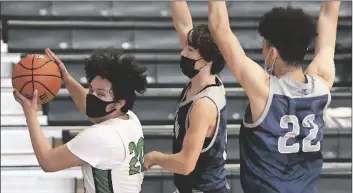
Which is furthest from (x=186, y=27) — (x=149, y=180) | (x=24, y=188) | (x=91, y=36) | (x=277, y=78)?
(x=91, y=36)

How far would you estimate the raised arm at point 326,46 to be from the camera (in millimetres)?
2723

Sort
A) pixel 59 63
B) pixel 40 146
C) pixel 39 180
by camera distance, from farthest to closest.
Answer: pixel 39 180 < pixel 59 63 < pixel 40 146

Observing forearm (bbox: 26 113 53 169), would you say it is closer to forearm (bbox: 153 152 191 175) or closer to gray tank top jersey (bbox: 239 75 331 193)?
forearm (bbox: 153 152 191 175)

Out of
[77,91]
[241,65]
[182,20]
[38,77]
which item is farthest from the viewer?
[182,20]

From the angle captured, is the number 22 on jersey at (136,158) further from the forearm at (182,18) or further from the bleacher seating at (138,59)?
the bleacher seating at (138,59)

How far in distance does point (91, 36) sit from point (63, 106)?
76cm

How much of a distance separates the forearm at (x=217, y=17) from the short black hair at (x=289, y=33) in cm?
15

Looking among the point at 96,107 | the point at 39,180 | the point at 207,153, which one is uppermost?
the point at 96,107

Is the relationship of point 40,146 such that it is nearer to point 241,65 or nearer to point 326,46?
point 241,65

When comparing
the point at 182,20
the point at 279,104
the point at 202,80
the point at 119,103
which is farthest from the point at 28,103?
the point at 182,20

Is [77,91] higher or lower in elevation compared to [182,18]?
lower

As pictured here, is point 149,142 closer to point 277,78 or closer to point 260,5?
point 260,5

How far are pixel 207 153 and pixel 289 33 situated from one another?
0.73 m

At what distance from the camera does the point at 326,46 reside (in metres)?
2.82
